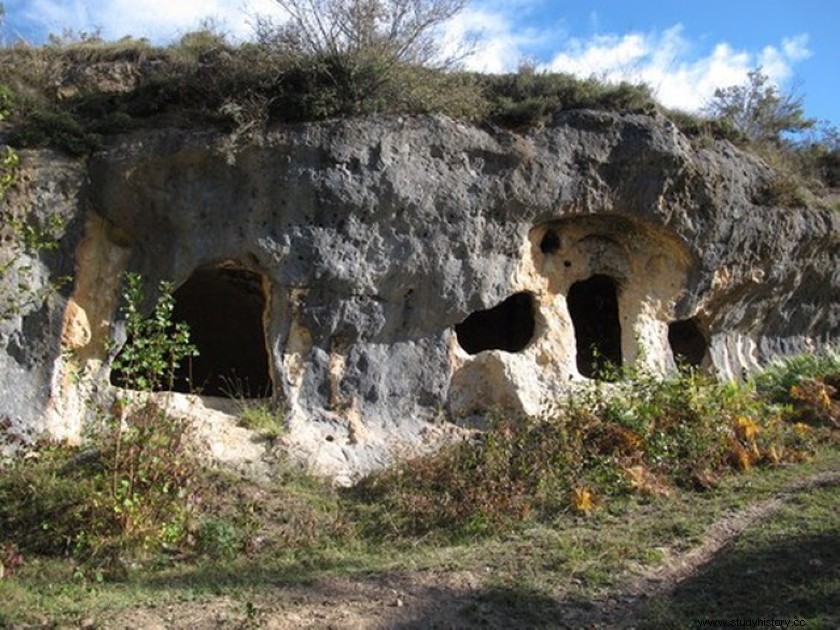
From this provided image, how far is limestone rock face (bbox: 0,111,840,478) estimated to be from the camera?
9656 millimetres

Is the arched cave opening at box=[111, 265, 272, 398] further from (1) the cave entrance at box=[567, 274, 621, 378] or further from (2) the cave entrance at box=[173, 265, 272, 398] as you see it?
(1) the cave entrance at box=[567, 274, 621, 378]

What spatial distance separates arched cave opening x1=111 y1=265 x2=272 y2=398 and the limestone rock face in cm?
9

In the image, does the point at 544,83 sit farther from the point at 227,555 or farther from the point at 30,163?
the point at 227,555

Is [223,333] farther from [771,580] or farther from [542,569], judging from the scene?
[771,580]

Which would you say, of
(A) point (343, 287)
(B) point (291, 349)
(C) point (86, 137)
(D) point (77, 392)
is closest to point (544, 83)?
(A) point (343, 287)

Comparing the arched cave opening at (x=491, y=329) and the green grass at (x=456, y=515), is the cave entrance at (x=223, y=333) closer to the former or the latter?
the arched cave opening at (x=491, y=329)

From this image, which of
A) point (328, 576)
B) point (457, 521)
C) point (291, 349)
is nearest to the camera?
point (328, 576)

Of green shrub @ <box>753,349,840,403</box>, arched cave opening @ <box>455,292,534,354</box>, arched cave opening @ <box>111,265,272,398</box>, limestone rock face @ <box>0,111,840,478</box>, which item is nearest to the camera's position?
limestone rock face @ <box>0,111,840,478</box>

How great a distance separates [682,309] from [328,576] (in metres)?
7.25

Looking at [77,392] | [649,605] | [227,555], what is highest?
[77,392]

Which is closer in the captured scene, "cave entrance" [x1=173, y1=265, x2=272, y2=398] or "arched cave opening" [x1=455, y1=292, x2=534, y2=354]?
"cave entrance" [x1=173, y1=265, x2=272, y2=398]

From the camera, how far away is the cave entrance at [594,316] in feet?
43.5

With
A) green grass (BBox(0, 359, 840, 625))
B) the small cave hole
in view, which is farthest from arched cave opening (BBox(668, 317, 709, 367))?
Result: green grass (BBox(0, 359, 840, 625))

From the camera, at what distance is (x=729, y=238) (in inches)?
479
